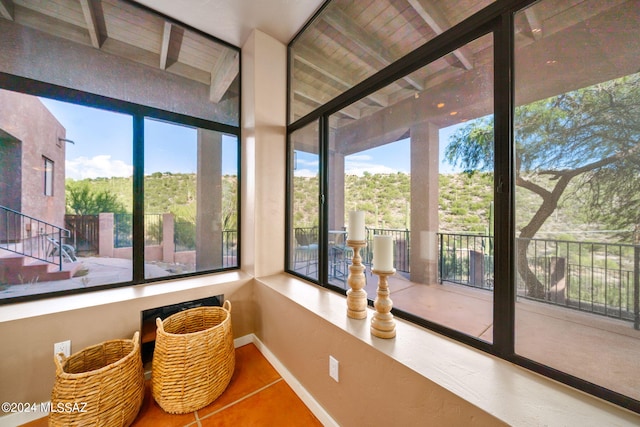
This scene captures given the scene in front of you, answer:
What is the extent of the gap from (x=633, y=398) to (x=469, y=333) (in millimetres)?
482

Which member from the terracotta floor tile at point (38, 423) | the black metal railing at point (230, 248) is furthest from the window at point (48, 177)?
the terracotta floor tile at point (38, 423)

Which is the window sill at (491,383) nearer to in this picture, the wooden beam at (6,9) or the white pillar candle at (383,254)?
the white pillar candle at (383,254)

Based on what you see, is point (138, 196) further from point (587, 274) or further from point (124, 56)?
point (587, 274)

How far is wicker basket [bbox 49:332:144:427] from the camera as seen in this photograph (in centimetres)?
124

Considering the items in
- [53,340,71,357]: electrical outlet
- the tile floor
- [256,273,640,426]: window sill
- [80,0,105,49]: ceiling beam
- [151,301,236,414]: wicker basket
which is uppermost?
[80,0,105,49]: ceiling beam

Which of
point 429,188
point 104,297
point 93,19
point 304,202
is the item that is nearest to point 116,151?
point 93,19

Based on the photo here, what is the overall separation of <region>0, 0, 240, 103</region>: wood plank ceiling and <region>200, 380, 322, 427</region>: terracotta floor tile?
2674 mm

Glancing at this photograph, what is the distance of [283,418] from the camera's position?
4.77 ft

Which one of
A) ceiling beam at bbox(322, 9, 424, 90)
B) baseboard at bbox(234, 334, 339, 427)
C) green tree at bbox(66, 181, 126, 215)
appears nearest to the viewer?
baseboard at bbox(234, 334, 339, 427)

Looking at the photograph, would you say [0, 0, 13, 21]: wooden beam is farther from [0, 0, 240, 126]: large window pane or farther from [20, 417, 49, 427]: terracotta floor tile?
[20, 417, 49, 427]: terracotta floor tile

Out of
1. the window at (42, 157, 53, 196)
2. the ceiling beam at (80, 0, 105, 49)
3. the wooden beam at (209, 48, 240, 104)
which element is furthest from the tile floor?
the ceiling beam at (80, 0, 105, 49)

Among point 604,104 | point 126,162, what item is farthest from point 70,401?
point 604,104

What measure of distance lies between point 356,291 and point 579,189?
43.2 inches

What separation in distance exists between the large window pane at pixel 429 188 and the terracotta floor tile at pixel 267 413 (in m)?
0.84
